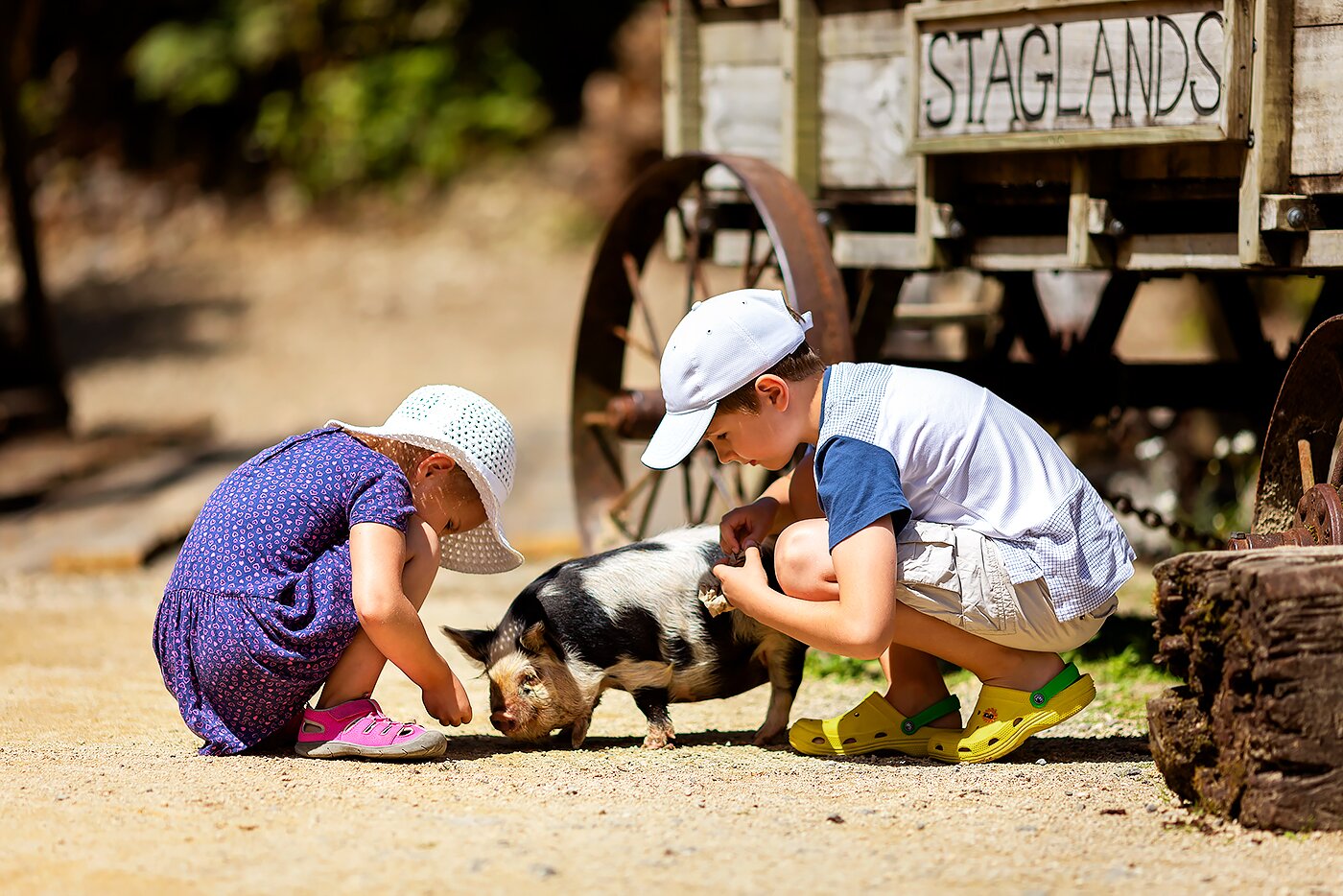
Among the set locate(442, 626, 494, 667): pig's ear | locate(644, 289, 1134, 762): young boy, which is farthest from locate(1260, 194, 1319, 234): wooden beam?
locate(442, 626, 494, 667): pig's ear

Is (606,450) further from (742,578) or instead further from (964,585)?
(964,585)

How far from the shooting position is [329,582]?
3.62 metres

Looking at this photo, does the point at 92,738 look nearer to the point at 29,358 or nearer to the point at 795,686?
the point at 795,686

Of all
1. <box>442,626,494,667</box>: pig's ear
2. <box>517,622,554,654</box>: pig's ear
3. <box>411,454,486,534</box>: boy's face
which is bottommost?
<box>442,626,494,667</box>: pig's ear

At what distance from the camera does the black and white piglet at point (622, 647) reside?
389 centimetres

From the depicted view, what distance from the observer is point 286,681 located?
11.9ft

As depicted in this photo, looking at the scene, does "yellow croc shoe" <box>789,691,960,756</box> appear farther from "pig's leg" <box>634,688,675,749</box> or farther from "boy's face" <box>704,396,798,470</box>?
"boy's face" <box>704,396,798,470</box>

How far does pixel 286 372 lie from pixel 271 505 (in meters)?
11.0

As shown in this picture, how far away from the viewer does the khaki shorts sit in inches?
138

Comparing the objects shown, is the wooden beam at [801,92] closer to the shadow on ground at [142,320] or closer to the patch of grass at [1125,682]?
the patch of grass at [1125,682]

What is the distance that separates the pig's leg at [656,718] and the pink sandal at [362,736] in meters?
0.53

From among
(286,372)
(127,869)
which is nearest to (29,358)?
(286,372)

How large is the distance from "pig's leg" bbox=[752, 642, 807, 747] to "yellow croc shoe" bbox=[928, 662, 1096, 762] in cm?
49

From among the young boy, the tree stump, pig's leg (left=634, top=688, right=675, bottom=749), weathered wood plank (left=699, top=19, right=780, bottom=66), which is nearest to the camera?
the tree stump
